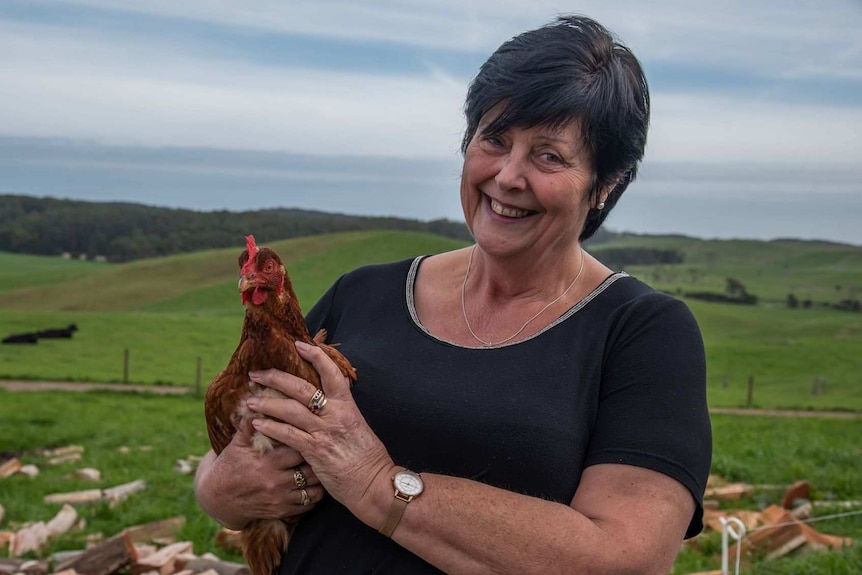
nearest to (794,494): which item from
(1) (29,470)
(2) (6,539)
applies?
(2) (6,539)

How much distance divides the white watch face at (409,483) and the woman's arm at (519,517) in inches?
0.8

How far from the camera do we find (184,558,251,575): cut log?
589 centimetres

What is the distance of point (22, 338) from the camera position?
98.2 feet

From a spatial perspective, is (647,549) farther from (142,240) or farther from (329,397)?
(142,240)

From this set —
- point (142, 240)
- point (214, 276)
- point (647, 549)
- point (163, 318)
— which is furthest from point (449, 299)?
point (142, 240)

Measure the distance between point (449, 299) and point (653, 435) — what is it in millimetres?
886

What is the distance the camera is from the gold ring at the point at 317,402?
7.80ft

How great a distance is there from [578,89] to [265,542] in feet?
5.69

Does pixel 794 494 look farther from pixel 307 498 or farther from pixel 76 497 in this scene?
pixel 76 497

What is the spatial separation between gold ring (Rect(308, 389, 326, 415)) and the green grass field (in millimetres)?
4503

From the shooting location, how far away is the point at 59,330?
3150cm

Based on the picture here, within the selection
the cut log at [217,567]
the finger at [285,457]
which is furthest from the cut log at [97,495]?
the finger at [285,457]

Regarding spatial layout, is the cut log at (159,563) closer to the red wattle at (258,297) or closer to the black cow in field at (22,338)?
the red wattle at (258,297)

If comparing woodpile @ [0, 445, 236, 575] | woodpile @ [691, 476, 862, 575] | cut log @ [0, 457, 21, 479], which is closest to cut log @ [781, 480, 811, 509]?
woodpile @ [691, 476, 862, 575]
